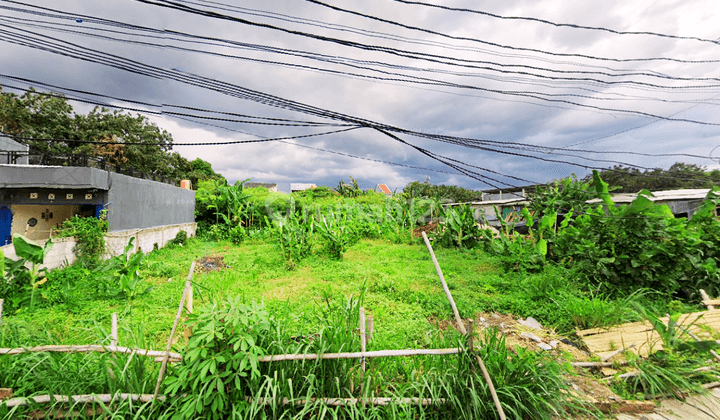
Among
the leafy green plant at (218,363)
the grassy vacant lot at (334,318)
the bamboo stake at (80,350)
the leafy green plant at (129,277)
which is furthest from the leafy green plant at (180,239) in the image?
the leafy green plant at (218,363)

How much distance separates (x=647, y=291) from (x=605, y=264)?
2.37 ft

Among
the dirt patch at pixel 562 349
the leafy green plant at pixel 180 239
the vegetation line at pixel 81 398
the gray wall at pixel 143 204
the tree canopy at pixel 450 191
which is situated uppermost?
the tree canopy at pixel 450 191

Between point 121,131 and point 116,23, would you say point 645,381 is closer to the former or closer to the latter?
point 116,23

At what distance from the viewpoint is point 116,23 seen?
4430mm

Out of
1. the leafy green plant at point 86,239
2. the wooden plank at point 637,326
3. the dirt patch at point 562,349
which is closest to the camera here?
the dirt patch at point 562,349

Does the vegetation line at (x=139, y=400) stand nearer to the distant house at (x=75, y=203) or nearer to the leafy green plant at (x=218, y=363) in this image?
the leafy green plant at (x=218, y=363)

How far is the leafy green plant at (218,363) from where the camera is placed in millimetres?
1779

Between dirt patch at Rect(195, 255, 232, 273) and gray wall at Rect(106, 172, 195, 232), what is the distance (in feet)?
9.49

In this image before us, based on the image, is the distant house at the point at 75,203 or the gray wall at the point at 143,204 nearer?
the distant house at the point at 75,203

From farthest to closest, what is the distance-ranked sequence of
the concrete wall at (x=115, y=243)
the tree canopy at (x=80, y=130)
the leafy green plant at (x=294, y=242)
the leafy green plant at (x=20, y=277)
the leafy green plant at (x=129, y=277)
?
the tree canopy at (x=80, y=130) → the leafy green plant at (x=294, y=242) → the concrete wall at (x=115, y=243) → the leafy green plant at (x=129, y=277) → the leafy green plant at (x=20, y=277)

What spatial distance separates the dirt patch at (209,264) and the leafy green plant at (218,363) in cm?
568

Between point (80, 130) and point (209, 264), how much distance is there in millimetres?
20767

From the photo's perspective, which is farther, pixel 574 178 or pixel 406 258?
pixel 406 258

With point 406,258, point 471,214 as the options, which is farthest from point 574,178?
point 406,258
